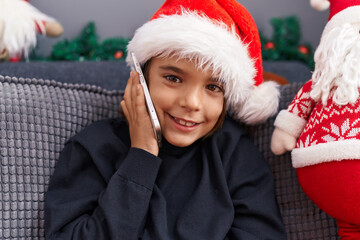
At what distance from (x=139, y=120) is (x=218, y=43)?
26 centimetres

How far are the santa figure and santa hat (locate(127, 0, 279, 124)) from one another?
15.9 inches

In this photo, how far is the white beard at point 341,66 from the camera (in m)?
0.72

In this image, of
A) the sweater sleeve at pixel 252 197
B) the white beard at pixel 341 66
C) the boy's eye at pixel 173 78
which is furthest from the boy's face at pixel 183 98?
the white beard at pixel 341 66

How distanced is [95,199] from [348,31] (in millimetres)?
643

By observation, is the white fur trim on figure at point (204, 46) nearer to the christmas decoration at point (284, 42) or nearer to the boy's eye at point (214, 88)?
the boy's eye at point (214, 88)

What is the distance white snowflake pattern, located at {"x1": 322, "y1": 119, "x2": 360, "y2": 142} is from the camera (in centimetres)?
72

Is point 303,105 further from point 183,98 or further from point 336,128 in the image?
point 183,98

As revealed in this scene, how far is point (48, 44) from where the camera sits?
4.66ft

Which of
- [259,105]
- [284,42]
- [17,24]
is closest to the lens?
[259,105]

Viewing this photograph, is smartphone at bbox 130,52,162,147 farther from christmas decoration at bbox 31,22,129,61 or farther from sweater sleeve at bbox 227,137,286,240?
christmas decoration at bbox 31,22,129,61

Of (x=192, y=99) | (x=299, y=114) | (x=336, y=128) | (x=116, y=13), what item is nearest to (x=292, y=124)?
(x=299, y=114)

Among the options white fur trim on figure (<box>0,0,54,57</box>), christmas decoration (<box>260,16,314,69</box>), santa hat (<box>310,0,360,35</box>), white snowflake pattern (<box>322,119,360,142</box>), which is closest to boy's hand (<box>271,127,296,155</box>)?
white snowflake pattern (<box>322,119,360,142</box>)

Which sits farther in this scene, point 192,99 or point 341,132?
point 192,99

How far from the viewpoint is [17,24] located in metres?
1.14
